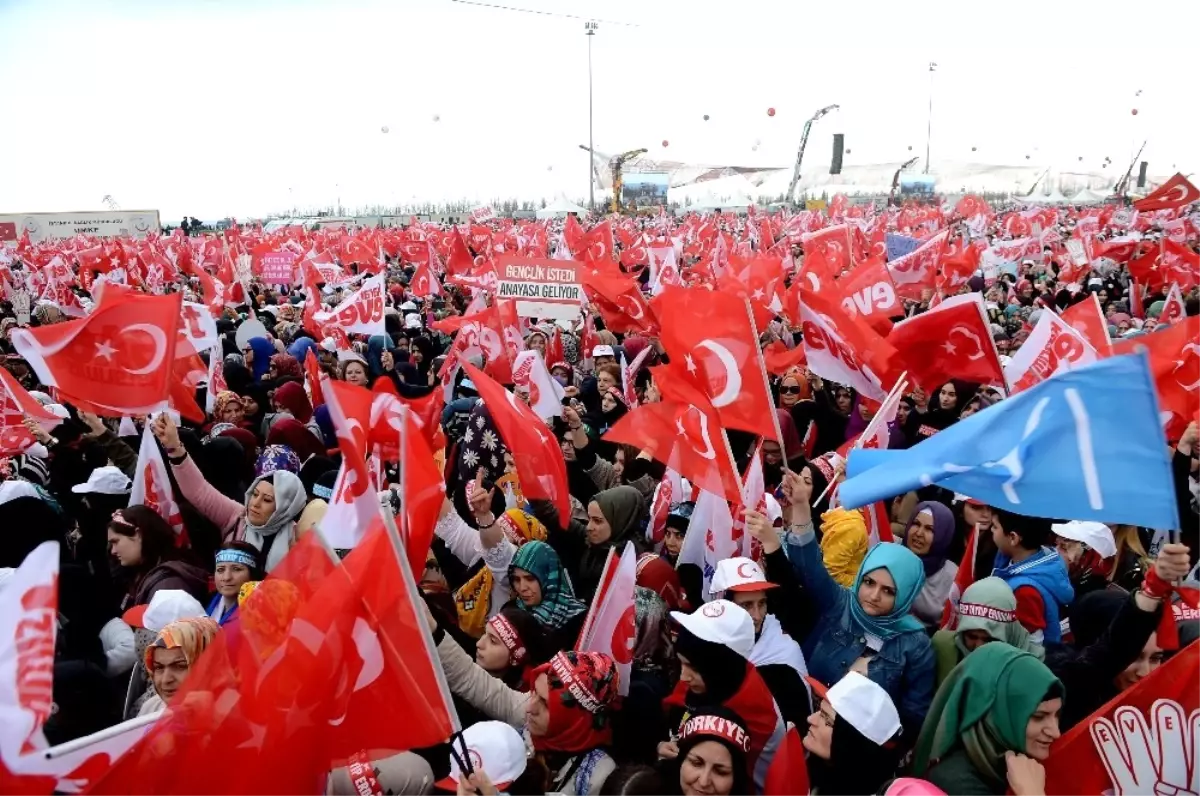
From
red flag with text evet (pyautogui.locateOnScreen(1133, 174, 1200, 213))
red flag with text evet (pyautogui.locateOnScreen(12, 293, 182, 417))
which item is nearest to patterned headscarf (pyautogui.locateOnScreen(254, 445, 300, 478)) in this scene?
red flag with text evet (pyautogui.locateOnScreen(12, 293, 182, 417))

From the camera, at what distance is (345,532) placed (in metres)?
3.87

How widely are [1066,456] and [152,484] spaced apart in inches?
158

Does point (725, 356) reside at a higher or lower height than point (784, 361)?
A: higher

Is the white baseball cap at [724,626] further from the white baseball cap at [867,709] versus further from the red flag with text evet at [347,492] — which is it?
the red flag with text evet at [347,492]

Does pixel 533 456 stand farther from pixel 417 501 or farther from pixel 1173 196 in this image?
pixel 1173 196

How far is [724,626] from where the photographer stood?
118 inches

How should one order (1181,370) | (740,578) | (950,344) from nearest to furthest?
1. (740,578)
2. (1181,370)
3. (950,344)

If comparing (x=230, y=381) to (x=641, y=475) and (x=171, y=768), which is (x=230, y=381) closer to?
(x=641, y=475)

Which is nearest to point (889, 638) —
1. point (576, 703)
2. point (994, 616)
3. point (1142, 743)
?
point (994, 616)

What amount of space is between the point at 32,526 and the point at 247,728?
2.67 metres

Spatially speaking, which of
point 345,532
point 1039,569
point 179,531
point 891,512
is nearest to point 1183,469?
point 891,512

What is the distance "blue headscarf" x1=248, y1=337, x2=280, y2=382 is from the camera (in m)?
8.92

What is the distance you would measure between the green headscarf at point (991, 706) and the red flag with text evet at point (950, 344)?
9.98 ft

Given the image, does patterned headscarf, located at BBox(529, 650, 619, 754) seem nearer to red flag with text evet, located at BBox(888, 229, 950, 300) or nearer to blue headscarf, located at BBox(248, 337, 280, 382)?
blue headscarf, located at BBox(248, 337, 280, 382)
